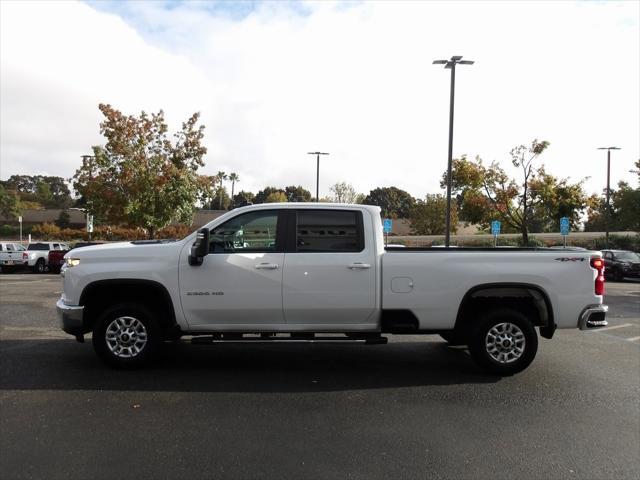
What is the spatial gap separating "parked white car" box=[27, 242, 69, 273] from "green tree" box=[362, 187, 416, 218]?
90675mm

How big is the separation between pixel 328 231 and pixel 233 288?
4.22 ft

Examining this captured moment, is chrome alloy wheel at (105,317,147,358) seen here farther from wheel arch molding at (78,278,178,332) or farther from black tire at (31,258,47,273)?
black tire at (31,258,47,273)

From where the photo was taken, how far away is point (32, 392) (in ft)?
17.6

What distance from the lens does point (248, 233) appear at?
20.4 feet

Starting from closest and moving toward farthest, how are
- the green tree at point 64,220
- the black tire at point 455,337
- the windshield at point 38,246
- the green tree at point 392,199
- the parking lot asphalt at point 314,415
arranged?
1. the parking lot asphalt at point 314,415
2. the black tire at point 455,337
3. the windshield at point 38,246
4. the green tree at point 64,220
5. the green tree at point 392,199

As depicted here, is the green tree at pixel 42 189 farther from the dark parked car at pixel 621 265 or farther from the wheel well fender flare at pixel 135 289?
the wheel well fender flare at pixel 135 289

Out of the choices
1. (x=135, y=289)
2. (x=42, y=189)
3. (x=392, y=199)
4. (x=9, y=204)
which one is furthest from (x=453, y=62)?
(x=42, y=189)

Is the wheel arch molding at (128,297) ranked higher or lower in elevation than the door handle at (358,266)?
lower

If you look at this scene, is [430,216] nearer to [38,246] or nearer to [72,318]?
[38,246]

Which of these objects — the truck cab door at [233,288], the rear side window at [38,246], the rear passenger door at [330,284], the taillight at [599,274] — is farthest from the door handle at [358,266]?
the rear side window at [38,246]

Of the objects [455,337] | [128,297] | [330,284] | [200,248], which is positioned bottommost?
[455,337]

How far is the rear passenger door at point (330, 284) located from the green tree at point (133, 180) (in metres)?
22.7

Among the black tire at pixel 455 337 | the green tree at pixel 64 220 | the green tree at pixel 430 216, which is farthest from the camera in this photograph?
the green tree at pixel 64 220

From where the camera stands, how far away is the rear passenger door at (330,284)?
5.97 metres
